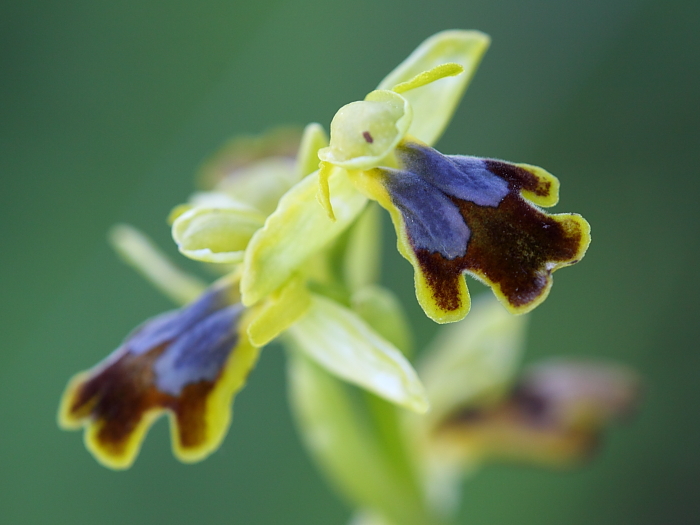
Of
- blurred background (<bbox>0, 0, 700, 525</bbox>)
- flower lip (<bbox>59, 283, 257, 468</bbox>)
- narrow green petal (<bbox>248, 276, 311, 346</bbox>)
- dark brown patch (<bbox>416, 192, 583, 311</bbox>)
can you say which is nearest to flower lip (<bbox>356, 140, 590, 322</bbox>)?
dark brown patch (<bbox>416, 192, 583, 311</bbox>)

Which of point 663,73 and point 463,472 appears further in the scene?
point 663,73

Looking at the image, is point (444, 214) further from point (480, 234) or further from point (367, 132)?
point (367, 132)

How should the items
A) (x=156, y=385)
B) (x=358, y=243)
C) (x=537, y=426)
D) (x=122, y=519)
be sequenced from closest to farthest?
1. (x=156, y=385)
2. (x=358, y=243)
3. (x=537, y=426)
4. (x=122, y=519)

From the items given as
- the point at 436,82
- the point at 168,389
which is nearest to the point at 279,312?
the point at 168,389

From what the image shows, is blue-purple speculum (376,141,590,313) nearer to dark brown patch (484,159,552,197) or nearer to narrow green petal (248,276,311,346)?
dark brown patch (484,159,552,197)

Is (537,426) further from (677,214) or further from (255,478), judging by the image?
(677,214)

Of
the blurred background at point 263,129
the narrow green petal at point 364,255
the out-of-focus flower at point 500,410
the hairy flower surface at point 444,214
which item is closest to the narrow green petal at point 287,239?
the hairy flower surface at point 444,214

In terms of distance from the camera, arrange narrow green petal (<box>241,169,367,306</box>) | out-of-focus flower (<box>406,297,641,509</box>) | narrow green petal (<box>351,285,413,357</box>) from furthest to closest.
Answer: out-of-focus flower (<box>406,297,641,509</box>)
narrow green petal (<box>351,285,413,357</box>)
narrow green petal (<box>241,169,367,306</box>)

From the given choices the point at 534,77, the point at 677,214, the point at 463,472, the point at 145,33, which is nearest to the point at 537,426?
the point at 463,472
